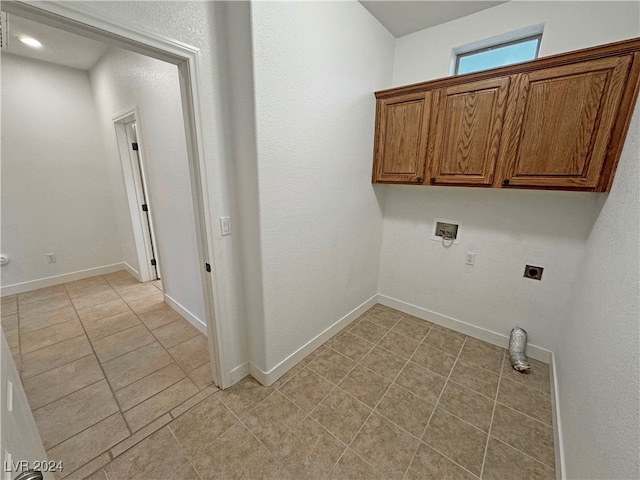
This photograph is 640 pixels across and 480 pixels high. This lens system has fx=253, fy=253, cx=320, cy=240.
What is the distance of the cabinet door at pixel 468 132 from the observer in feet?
5.94

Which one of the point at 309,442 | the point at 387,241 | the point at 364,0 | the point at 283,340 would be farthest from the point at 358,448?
the point at 364,0

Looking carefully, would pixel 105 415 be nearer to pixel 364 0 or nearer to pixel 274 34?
pixel 274 34

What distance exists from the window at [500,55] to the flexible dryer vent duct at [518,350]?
6.83 feet

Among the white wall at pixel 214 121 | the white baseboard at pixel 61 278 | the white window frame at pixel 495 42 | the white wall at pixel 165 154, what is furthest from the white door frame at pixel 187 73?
the white baseboard at pixel 61 278

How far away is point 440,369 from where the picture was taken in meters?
2.02

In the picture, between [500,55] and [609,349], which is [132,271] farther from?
[500,55]

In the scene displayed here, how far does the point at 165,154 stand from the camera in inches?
90.7

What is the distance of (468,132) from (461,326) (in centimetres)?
177

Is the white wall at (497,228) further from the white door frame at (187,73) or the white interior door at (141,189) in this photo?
the white interior door at (141,189)

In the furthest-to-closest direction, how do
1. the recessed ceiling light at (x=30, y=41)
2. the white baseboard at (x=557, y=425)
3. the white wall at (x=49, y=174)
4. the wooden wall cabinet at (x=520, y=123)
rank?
the white wall at (x=49, y=174), the recessed ceiling light at (x=30, y=41), the wooden wall cabinet at (x=520, y=123), the white baseboard at (x=557, y=425)

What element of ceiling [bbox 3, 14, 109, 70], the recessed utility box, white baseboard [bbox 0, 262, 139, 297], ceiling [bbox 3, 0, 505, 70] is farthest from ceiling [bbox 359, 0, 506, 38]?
white baseboard [bbox 0, 262, 139, 297]

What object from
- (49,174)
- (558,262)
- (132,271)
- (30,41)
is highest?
(30,41)

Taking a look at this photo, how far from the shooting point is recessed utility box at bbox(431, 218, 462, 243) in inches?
92.5

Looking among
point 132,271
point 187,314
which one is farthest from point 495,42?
point 132,271
